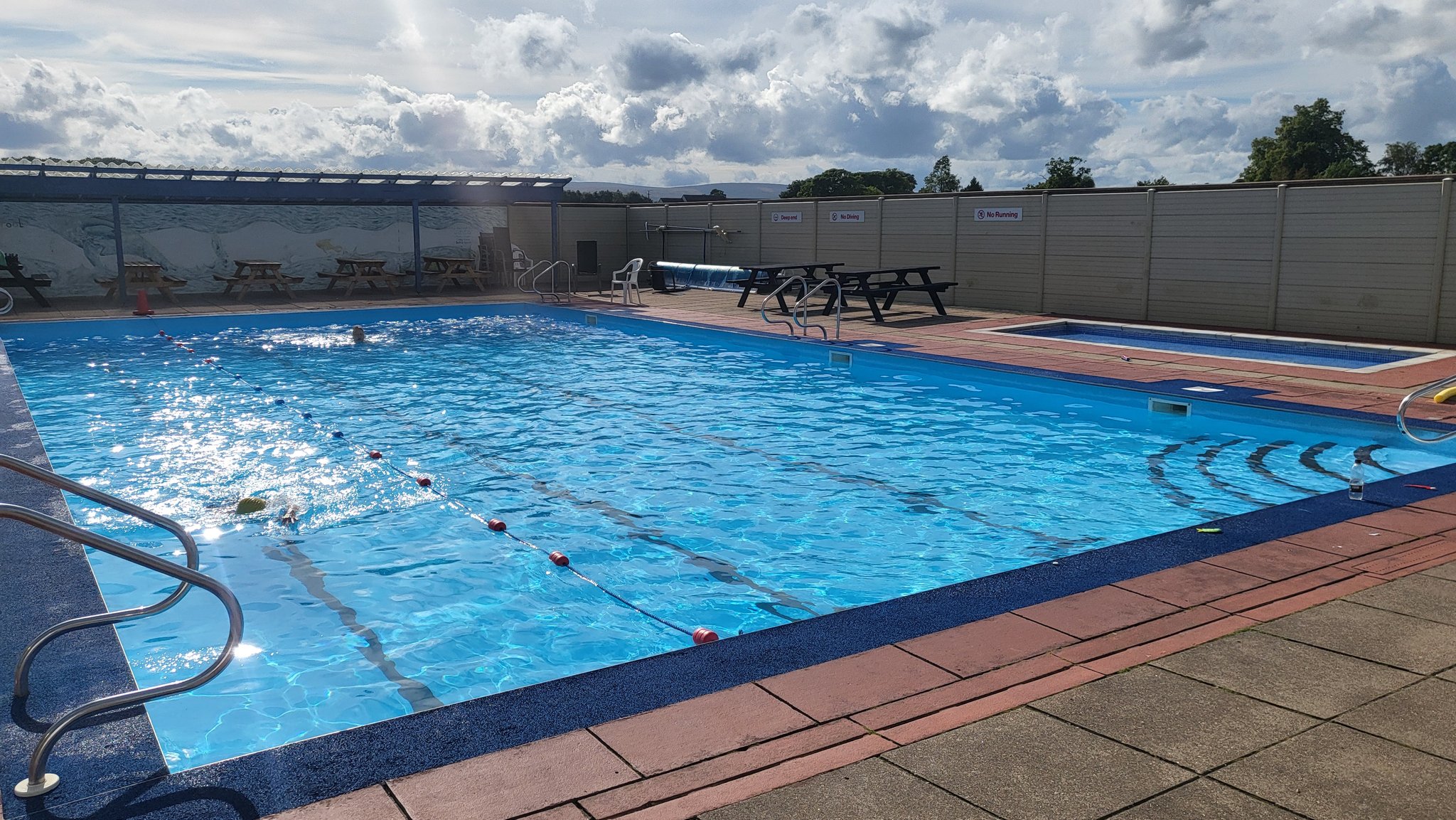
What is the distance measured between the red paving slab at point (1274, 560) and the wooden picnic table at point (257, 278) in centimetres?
1952

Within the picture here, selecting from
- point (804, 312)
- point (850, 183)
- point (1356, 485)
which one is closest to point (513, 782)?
point (1356, 485)

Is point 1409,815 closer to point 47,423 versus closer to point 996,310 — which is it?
point 47,423

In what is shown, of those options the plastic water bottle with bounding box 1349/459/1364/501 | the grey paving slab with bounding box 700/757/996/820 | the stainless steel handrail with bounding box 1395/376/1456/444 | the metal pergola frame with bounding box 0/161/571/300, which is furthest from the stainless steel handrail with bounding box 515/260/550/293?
the grey paving slab with bounding box 700/757/996/820

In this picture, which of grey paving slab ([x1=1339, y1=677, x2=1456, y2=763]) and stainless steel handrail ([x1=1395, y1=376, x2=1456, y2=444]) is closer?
grey paving slab ([x1=1339, y1=677, x2=1456, y2=763])

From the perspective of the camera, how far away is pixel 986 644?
3.59 m

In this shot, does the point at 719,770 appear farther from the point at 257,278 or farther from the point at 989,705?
the point at 257,278

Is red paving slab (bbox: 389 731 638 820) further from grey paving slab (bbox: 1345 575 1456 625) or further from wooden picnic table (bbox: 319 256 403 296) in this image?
wooden picnic table (bbox: 319 256 403 296)

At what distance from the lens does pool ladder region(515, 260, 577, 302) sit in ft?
68.0

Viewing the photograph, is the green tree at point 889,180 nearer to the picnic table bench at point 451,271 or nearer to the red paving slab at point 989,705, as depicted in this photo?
the picnic table bench at point 451,271

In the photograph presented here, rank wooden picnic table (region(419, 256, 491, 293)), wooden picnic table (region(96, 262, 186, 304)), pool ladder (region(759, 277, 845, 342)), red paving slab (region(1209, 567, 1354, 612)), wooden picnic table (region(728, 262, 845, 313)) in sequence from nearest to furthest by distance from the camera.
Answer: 1. red paving slab (region(1209, 567, 1354, 612))
2. pool ladder (region(759, 277, 845, 342))
3. wooden picnic table (region(728, 262, 845, 313))
4. wooden picnic table (region(96, 262, 186, 304))
5. wooden picnic table (region(419, 256, 491, 293))

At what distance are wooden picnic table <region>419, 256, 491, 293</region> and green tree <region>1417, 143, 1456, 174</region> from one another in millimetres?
59951

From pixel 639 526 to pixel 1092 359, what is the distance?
7111 millimetres

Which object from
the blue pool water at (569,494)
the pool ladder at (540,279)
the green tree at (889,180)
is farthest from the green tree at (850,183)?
the blue pool water at (569,494)

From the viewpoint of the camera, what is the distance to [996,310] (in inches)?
697
